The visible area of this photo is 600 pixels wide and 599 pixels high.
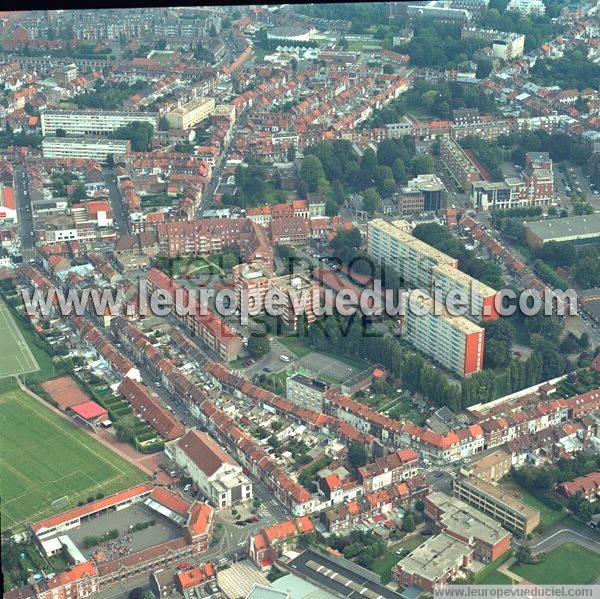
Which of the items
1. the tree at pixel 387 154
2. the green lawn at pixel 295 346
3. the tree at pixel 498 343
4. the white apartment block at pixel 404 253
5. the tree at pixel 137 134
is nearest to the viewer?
the tree at pixel 498 343

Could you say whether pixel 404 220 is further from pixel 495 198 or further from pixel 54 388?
pixel 54 388

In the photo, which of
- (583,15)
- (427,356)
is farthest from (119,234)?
(583,15)

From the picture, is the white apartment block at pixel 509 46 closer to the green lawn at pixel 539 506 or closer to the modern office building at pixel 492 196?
the modern office building at pixel 492 196

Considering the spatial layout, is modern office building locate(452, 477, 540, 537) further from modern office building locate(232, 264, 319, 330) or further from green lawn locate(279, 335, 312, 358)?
modern office building locate(232, 264, 319, 330)

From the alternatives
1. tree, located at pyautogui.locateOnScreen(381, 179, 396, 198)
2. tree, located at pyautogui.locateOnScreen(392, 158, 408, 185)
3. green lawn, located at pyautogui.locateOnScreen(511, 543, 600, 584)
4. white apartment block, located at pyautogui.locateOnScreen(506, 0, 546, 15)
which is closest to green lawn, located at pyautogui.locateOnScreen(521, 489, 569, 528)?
green lawn, located at pyautogui.locateOnScreen(511, 543, 600, 584)

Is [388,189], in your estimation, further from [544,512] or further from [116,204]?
[544,512]

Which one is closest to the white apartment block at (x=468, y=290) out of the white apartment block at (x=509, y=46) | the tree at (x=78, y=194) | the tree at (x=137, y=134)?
the tree at (x=78, y=194)
